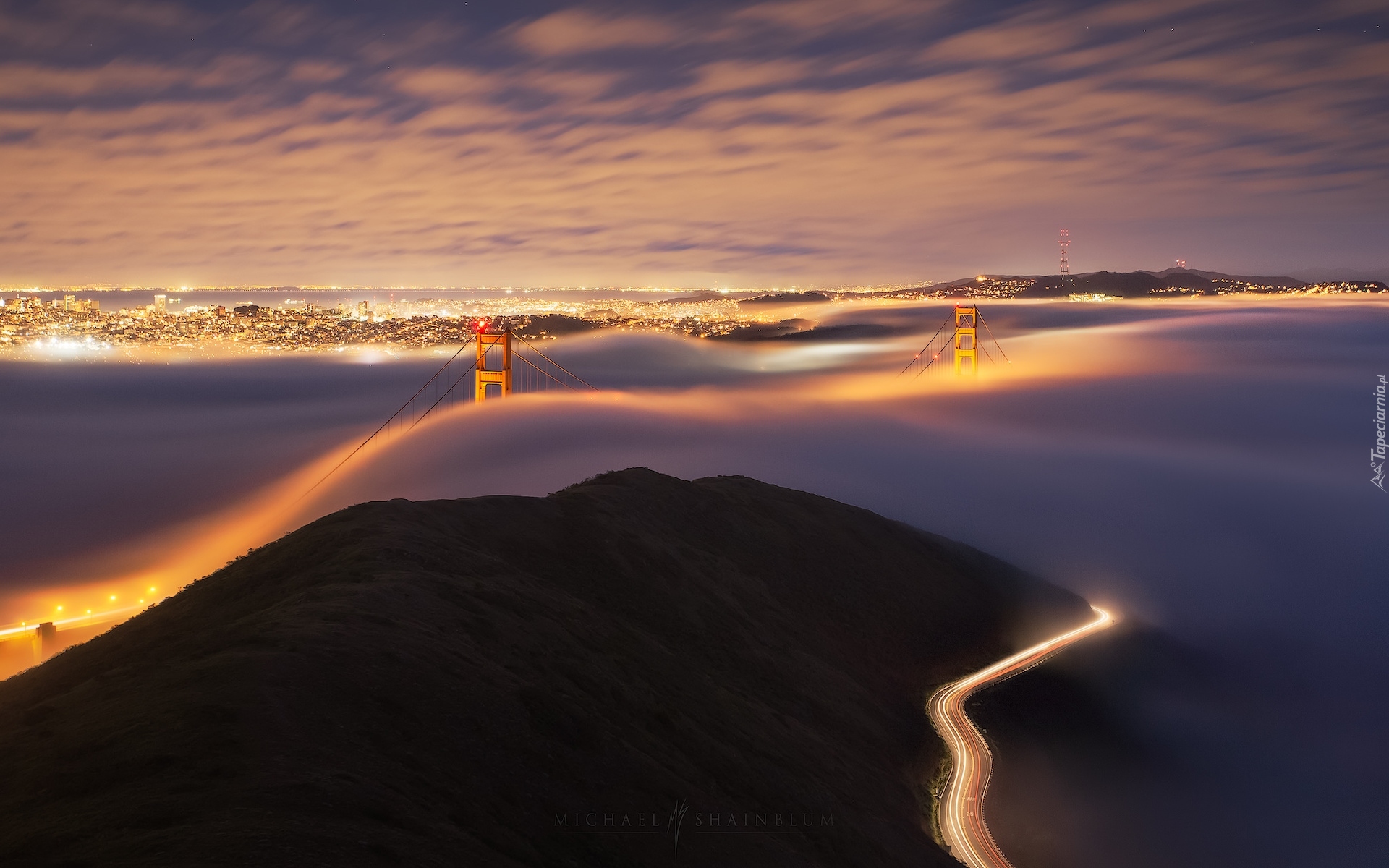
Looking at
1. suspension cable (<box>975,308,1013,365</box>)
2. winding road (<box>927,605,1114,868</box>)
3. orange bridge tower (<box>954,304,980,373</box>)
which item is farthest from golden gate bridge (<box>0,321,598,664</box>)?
suspension cable (<box>975,308,1013,365</box>)

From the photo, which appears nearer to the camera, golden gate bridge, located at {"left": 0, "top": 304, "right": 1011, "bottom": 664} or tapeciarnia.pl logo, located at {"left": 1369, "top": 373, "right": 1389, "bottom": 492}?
golden gate bridge, located at {"left": 0, "top": 304, "right": 1011, "bottom": 664}

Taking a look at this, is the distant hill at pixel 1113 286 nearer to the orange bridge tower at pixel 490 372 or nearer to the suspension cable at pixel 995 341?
the suspension cable at pixel 995 341

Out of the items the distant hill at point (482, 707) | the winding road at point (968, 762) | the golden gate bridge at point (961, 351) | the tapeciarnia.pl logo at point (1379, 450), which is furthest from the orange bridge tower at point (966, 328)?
the distant hill at point (482, 707)

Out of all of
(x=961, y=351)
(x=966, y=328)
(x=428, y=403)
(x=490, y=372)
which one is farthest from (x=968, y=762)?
(x=428, y=403)

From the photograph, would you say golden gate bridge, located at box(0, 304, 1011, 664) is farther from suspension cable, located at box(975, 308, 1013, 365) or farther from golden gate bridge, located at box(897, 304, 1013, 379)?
suspension cable, located at box(975, 308, 1013, 365)

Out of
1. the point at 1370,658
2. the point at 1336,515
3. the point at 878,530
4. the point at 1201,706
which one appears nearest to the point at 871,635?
the point at 878,530
